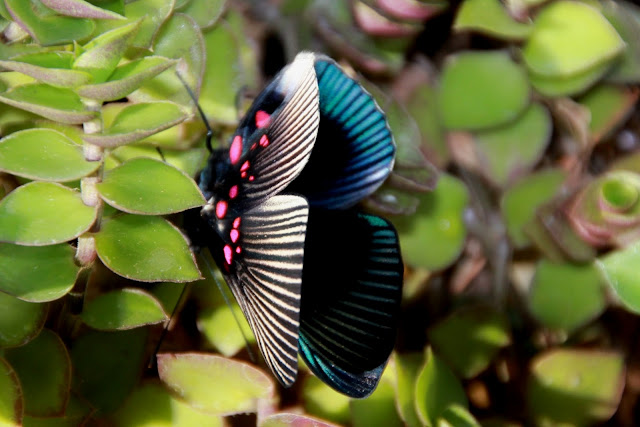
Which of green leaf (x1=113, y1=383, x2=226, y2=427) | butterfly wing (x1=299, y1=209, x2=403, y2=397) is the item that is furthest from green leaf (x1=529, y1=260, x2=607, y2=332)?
green leaf (x1=113, y1=383, x2=226, y2=427)

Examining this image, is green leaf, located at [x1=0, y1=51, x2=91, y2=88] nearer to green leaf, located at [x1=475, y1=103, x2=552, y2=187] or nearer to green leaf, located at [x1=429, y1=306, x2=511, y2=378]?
green leaf, located at [x1=429, y1=306, x2=511, y2=378]

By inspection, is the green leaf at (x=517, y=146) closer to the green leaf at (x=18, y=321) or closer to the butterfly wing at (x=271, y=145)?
the butterfly wing at (x=271, y=145)

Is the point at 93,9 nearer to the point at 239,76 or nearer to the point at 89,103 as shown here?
the point at 89,103

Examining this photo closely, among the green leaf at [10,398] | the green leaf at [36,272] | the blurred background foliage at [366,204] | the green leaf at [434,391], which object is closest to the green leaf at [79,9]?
the blurred background foliage at [366,204]

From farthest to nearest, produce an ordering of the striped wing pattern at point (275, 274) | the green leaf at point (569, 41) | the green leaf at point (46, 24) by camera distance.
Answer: the green leaf at point (569, 41) → the green leaf at point (46, 24) → the striped wing pattern at point (275, 274)

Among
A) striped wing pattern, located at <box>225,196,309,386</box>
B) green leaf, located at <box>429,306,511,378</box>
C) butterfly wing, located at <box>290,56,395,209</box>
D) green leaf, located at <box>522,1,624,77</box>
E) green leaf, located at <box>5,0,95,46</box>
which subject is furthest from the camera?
green leaf, located at <box>522,1,624,77</box>

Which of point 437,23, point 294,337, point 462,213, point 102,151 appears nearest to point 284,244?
point 294,337
